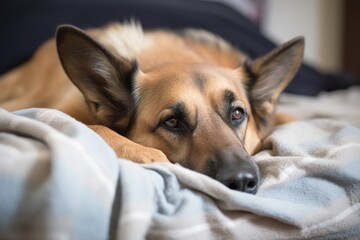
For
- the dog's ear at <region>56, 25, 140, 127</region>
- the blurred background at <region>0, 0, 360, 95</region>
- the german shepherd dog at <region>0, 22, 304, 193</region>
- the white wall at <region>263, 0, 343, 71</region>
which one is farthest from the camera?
the white wall at <region>263, 0, 343, 71</region>

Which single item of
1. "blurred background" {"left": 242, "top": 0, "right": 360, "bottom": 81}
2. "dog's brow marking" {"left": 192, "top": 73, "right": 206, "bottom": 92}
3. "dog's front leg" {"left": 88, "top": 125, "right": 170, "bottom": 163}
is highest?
"dog's brow marking" {"left": 192, "top": 73, "right": 206, "bottom": 92}

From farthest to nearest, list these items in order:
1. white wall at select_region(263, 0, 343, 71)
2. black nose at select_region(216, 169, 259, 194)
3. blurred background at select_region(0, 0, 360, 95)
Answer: white wall at select_region(263, 0, 343, 71)
blurred background at select_region(0, 0, 360, 95)
black nose at select_region(216, 169, 259, 194)

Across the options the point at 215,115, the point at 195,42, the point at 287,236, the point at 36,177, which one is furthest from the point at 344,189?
the point at 195,42

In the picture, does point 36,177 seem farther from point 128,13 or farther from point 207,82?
point 128,13

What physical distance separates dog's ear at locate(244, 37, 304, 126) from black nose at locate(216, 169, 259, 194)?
0.54 metres

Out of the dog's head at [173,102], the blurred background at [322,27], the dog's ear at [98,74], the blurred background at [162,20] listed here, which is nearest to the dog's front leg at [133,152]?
the dog's head at [173,102]

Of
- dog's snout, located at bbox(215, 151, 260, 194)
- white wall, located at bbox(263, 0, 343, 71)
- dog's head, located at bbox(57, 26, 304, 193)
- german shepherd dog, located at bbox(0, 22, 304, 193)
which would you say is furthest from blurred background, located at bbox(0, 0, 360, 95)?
dog's snout, located at bbox(215, 151, 260, 194)

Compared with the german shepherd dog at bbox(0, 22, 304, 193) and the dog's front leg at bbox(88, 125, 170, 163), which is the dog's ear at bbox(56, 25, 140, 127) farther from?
the dog's front leg at bbox(88, 125, 170, 163)

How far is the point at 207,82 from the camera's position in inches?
48.0

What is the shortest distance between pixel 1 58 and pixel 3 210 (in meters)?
1.59

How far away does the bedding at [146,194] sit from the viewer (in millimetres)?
678

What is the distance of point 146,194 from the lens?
2.52 feet

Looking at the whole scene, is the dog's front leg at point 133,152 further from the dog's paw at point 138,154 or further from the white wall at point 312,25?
the white wall at point 312,25

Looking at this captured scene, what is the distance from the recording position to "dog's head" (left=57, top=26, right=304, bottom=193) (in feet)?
3.54
